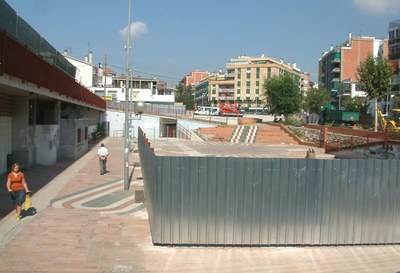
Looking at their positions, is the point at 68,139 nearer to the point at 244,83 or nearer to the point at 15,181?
the point at 15,181

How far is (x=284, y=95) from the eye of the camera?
56.1 m

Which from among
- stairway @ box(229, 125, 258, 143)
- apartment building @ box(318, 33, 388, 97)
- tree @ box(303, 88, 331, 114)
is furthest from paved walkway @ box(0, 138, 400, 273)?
apartment building @ box(318, 33, 388, 97)

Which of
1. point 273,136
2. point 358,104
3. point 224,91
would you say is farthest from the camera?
point 224,91

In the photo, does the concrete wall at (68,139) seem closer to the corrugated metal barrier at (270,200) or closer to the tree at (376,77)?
the corrugated metal barrier at (270,200)

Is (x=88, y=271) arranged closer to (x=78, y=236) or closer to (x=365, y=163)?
(x=78, y=236)

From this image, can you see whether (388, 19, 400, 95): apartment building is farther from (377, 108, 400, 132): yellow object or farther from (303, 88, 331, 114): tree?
(377, 108, 400, 132): yellow object

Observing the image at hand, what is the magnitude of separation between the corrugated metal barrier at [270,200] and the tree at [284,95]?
4839 cm

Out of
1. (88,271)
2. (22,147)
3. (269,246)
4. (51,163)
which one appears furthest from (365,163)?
(51,163)

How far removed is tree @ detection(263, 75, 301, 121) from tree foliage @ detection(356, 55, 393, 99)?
1883 cm

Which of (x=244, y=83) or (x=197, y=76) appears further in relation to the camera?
(x=197, y=76)

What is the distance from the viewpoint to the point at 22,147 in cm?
1870

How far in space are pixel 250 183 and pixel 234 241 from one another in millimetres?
1128

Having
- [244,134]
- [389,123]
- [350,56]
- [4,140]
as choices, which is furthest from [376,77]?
[350,56]

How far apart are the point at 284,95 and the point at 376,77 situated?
20.2 m
